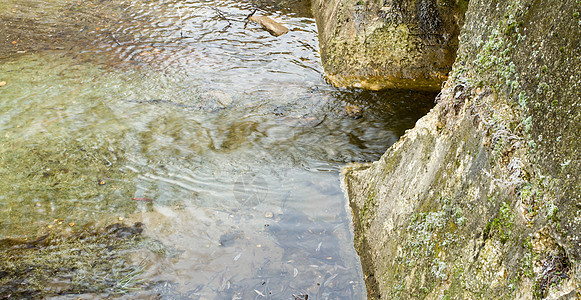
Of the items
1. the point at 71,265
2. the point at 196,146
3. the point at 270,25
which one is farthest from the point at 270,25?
A: the point at 71,265

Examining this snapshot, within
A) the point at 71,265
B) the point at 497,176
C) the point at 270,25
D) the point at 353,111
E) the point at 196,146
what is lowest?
the point at 71,265

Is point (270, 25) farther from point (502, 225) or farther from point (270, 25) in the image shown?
point (502, 225)

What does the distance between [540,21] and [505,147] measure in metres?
0.65

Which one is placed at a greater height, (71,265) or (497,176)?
(497,176)

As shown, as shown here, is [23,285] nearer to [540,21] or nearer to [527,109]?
[527,109]

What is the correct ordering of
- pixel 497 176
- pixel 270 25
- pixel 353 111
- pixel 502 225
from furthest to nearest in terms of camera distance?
pixel 270 25 → pixel 353 111 → pixel 497 176 → pixel 502 225

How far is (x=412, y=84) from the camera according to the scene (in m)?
→ 6.45

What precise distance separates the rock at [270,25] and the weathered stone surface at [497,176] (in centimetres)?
557

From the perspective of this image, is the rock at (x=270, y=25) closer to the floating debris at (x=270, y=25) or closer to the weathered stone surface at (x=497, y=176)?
the floating debris at (x=270, y=25)

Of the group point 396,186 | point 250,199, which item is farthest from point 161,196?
point 396,186

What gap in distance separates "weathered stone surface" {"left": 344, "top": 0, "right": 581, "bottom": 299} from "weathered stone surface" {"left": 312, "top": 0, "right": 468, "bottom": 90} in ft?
10.9

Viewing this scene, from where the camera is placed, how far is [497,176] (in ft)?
7.14

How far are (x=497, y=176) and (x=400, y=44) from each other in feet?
15.7

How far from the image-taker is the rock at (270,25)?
847 centimetres
